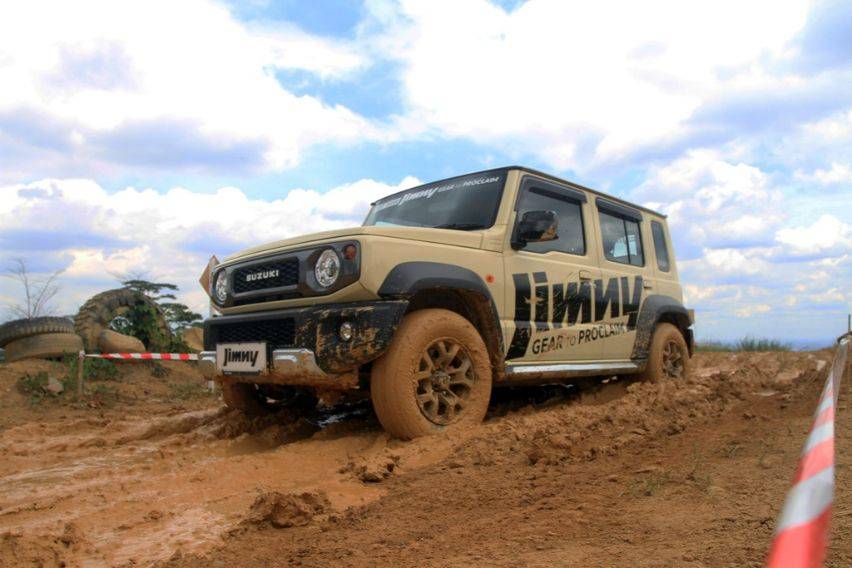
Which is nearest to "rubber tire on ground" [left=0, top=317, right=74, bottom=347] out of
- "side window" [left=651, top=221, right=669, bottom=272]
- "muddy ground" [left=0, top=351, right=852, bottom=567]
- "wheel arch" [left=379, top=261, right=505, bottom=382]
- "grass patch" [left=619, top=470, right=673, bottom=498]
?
"muddy ground" [left=0, top=351, right=852, bottom=567]

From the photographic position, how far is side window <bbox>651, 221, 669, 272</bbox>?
22.9 ft

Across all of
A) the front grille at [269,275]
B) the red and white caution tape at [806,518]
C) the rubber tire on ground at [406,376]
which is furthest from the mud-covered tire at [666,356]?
the red and white caution tape at [806,518]

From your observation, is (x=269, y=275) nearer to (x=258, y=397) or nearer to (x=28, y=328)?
(x=258, y=397)

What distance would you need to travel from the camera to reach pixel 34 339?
9188 millimetres

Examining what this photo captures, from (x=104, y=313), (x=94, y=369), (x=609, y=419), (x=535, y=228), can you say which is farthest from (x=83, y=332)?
(x=609, y=419)

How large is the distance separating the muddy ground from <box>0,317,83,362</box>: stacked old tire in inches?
160

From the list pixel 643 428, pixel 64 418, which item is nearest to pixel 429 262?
pixel 643 428

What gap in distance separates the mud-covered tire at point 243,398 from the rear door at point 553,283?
2.01m

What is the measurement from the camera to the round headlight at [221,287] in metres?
4.82

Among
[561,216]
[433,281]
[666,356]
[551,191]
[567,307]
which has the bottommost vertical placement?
[666,356]

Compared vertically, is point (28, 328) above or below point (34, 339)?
above

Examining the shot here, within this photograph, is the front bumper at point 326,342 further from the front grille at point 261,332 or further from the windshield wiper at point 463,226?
the windshield wiper at point 463,226

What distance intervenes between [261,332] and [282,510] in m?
1.63

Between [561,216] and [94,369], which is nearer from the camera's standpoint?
[561,216]
